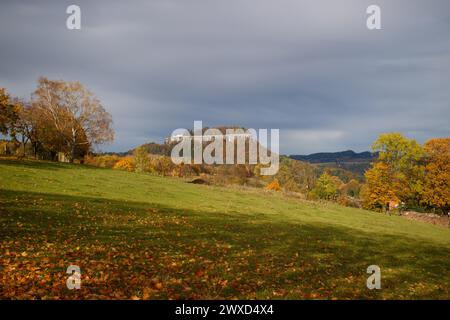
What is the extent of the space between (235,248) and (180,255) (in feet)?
11.3

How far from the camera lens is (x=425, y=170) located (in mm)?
66000

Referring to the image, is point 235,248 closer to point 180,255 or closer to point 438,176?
point 180,255

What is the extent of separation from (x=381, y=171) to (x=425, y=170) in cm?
927

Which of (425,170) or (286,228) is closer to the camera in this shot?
(286,228)

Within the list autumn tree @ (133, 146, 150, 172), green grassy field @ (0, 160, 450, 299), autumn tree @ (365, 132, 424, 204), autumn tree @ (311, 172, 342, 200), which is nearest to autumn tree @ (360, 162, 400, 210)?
autumn tree @ (365, 132, 424, 204)

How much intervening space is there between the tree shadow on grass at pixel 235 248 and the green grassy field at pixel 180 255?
5 centimetres

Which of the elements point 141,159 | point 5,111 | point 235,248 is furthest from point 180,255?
point 141,159

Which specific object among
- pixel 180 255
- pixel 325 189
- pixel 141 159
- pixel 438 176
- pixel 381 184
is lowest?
pixel 325 189

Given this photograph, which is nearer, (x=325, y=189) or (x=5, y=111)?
(x=5, y=111)

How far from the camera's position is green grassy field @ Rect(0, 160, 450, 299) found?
9.95 meters

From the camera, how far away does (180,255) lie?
13570 millimetres

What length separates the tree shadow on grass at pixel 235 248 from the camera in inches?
454

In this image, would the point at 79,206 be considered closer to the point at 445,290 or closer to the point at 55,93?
the point at 445,290
